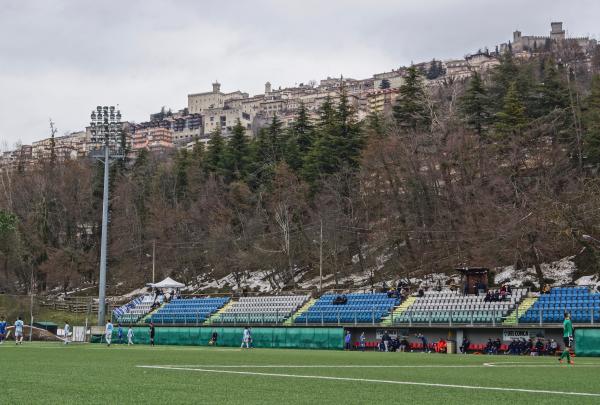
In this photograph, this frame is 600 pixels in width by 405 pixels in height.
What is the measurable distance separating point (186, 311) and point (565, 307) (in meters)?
31.2

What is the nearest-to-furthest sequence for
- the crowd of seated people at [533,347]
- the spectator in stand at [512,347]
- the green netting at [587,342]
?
the green netting at [587,342] → the crowd of seated people at [533,347] → the spectator in stand at [512,347]

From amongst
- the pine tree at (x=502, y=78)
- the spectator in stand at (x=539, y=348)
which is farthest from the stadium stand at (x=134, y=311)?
the pine tree at (x=502, y=78)

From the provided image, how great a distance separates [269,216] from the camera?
81.6m

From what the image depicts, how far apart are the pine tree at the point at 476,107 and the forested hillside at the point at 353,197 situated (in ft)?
0.64

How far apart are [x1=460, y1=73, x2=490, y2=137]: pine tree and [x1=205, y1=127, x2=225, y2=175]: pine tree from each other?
32.9 m

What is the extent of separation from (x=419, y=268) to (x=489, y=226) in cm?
961

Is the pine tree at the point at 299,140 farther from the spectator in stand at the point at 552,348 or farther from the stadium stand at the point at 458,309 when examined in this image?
the spectator in stand at the point at 552,348

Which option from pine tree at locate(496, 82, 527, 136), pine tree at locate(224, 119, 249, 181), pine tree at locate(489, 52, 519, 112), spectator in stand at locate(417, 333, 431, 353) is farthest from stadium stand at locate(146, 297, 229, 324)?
pine tree at locate(489, 52, 519, 112)

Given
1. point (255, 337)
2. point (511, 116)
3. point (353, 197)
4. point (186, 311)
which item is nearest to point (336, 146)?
point (353, 197)

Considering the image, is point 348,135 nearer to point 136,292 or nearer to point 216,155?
point 216,155

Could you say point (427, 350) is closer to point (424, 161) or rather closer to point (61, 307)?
point (424, 161)

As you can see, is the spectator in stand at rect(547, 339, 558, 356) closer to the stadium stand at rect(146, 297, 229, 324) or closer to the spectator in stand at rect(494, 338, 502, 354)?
the spectator in stand at rect(494, 338, 502, 354)

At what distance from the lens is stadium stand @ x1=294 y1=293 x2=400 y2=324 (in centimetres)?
4875

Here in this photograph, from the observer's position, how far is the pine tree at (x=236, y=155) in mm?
93875
